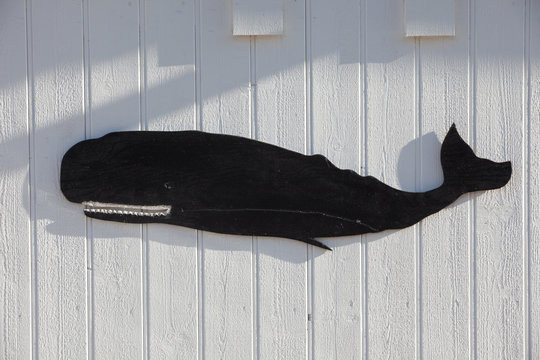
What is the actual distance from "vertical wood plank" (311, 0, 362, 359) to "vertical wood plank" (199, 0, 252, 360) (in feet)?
0.74

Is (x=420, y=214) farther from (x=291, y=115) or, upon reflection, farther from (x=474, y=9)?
(x=474, y=9)

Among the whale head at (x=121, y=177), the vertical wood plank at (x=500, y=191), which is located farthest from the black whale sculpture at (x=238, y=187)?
the vertical wood plank at (x=500, y=191)

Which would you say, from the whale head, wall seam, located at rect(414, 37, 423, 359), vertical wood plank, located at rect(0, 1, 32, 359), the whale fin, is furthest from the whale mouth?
wall seam, located at rect(414, 37, 423, 359)

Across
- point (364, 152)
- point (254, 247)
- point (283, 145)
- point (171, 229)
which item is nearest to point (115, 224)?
point (171, 229)

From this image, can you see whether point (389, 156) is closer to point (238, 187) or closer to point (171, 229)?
point (238, 187)

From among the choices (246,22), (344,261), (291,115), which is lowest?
(344,261)

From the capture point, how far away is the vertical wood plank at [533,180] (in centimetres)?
214

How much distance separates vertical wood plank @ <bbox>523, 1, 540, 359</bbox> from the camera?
7.03ft

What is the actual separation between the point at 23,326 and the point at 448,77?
1593mm

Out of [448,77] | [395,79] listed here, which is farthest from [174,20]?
[448,77]

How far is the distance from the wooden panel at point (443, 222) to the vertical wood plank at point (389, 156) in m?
0.04

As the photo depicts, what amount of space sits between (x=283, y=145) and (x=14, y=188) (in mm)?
873

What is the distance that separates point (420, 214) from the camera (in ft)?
7.00

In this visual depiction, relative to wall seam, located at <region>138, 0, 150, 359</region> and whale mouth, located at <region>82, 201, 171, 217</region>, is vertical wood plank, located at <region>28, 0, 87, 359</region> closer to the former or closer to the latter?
whale mouth, located at <region>82, 201, 171, 217</region>
